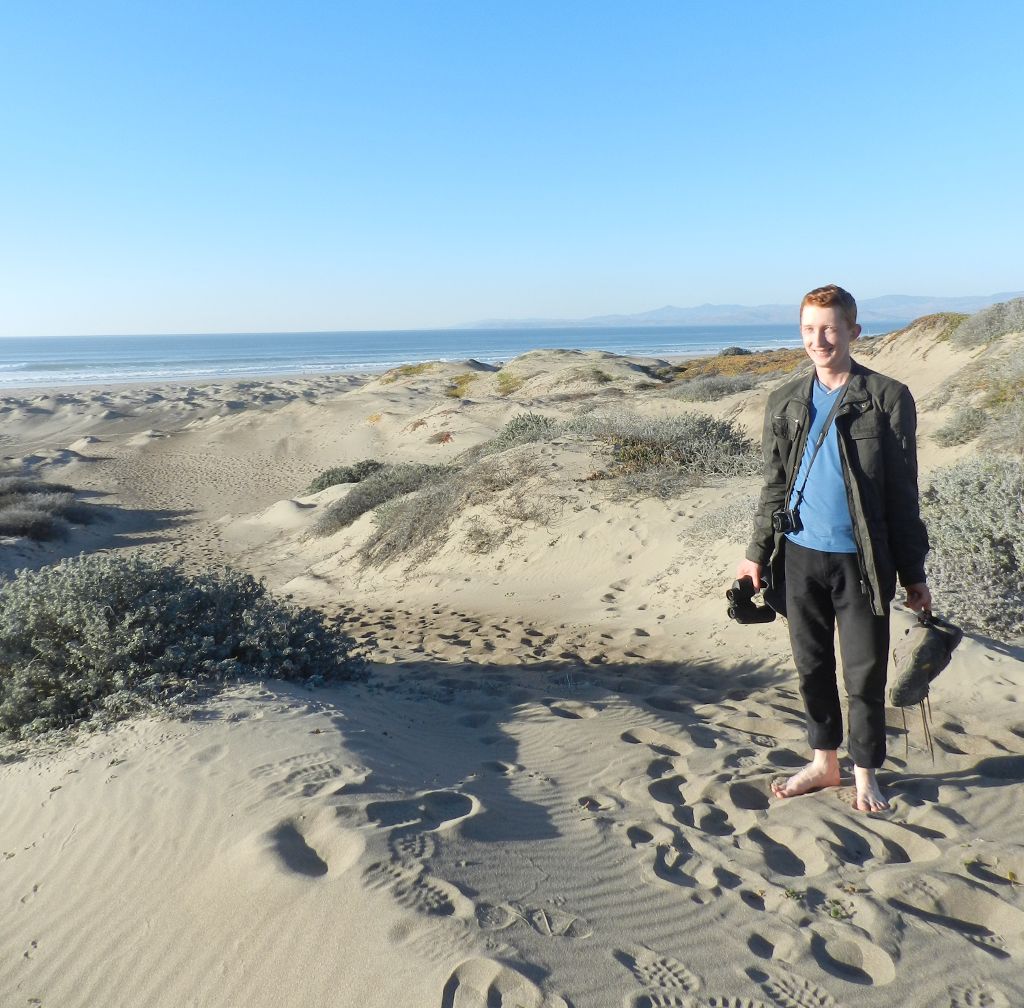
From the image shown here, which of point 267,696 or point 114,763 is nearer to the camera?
point 114,763

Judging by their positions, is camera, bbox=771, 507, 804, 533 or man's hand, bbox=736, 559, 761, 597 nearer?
camera, bbox=771, 507, 804, 533

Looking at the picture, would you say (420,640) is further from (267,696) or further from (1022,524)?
(1022,524)

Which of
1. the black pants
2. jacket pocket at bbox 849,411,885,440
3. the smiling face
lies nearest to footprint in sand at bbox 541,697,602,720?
the black pants

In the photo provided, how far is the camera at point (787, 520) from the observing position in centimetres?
323

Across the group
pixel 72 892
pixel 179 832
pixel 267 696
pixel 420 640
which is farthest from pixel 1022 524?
pixel 72 892

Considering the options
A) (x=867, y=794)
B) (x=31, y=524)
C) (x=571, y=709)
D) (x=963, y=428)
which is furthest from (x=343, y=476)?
(x=867, y=794)

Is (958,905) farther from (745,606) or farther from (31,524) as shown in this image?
(31,524)

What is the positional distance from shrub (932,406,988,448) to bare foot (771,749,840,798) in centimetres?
875

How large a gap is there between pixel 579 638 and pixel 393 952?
452 cm

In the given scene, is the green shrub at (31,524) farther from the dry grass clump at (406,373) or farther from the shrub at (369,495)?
the dry grass clump at (406,373)

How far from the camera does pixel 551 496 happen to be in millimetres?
9859

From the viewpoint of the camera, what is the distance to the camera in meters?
3.23

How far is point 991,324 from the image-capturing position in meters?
15.2

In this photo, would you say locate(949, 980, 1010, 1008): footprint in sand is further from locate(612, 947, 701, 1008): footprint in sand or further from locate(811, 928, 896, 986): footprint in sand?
locate(612, 947, 701, 1008): footprint in sand
